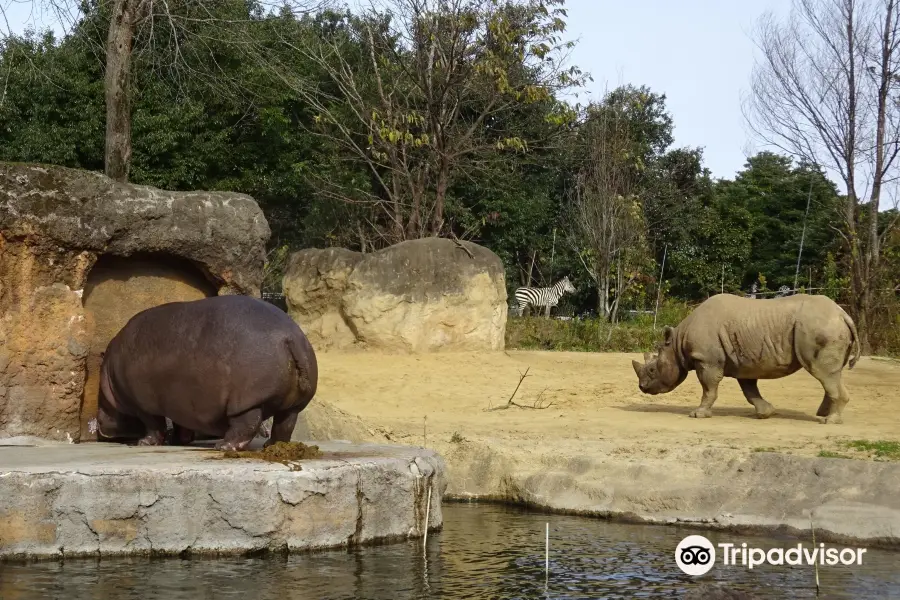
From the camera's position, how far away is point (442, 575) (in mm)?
6535

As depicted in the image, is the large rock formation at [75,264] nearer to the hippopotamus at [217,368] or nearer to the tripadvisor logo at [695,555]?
the hippopotamus at [217,368]

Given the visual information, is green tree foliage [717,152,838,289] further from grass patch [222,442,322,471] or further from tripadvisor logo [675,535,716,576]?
grass patch [222,442,322,471]

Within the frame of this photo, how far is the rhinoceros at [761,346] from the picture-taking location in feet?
39.9

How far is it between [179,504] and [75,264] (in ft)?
8.82

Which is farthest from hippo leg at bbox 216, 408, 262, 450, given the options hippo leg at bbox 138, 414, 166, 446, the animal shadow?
the animal shadow

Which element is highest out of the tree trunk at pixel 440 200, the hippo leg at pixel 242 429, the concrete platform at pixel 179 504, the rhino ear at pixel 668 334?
the tree trunk at pixel 440 200

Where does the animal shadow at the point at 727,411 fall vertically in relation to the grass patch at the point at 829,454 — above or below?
above

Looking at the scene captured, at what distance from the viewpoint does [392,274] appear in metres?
17.1

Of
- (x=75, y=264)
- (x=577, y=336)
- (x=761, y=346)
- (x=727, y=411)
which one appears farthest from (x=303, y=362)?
(x=577, y=336)

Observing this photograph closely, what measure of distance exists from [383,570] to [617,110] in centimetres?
2284

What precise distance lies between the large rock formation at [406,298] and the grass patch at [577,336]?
3364 mm

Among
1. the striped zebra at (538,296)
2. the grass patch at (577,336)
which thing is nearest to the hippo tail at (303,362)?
the grass patch at (577,336)

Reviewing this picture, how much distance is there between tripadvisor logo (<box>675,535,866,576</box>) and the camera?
7.02 metres

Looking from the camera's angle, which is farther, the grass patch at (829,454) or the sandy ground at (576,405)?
the sandy ground at (576,405)
